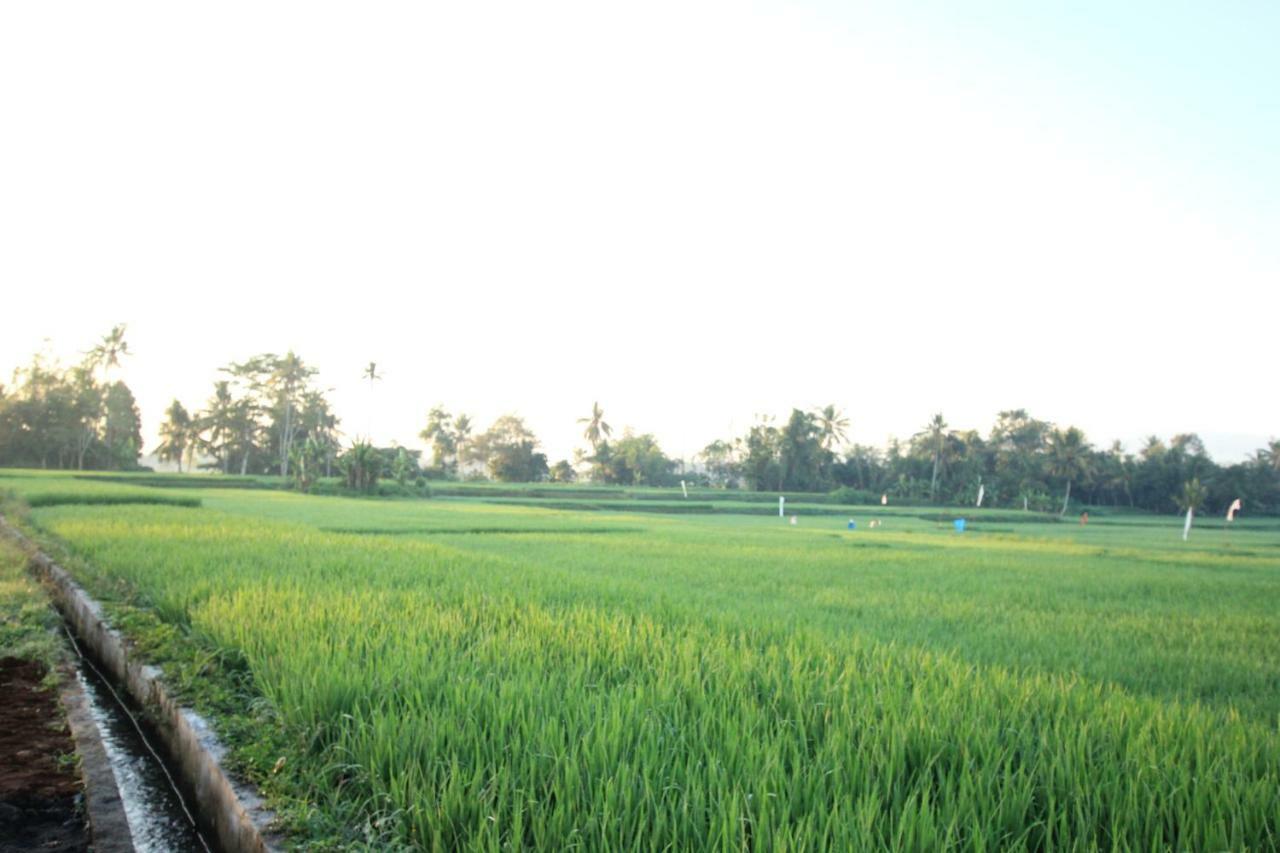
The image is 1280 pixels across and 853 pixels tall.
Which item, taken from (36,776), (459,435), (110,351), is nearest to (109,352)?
(110,351)

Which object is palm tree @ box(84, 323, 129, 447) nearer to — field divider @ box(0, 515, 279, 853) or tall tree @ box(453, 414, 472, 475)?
tall tree @ box(453, 414, 472, 475)

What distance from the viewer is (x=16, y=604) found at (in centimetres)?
617

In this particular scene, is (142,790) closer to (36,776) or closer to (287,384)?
(36,776)

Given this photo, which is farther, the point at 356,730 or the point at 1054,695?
the point at 1054,695

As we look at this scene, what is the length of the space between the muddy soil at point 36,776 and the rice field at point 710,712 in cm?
60

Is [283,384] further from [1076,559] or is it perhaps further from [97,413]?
[1076,559]

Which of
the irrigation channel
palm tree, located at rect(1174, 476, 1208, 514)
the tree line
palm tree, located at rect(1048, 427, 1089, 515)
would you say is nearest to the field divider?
the irrigation channel

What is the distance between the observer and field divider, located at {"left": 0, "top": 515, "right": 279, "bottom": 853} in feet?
8.14

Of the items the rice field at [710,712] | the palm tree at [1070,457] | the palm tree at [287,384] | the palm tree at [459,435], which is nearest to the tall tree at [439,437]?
the palm tree at [459,435]

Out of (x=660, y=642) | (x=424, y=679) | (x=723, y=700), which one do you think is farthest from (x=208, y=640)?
(x=723, y=700)

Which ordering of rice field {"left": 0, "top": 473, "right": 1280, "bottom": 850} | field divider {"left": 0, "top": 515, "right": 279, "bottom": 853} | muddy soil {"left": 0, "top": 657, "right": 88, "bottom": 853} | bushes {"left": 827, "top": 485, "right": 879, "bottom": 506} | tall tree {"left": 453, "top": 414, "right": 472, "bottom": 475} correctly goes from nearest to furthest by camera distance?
rice field {"left": 0, "top": 473, "right": 1280, "bottom": 850} < field divider {"left": 0, "top": 515, "right": 279, "bottom": 853} < muddy soil {"left": 0, "top": 657, "right": 88, "bottom": 853} < bushes {"left": 827, "top": 485, "right": 879, "bottom": 506} < tall tree {"left": 453, "top": 414, "right": 472, "bottom": 475}

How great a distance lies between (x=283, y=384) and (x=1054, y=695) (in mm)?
57767

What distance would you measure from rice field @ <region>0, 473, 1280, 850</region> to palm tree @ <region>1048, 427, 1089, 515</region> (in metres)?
58.8

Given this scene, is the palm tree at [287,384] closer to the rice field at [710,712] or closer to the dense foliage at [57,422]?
the dense foliage at [57,422]
